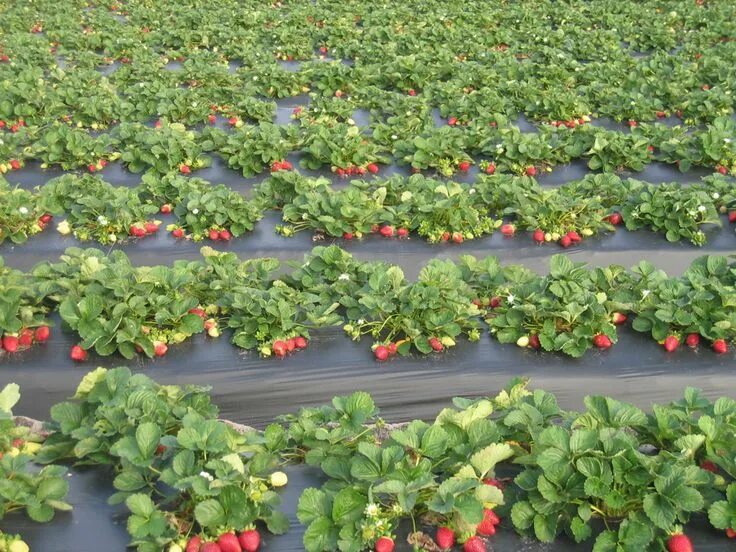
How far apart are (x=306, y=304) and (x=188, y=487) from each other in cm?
197

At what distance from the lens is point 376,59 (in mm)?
11047

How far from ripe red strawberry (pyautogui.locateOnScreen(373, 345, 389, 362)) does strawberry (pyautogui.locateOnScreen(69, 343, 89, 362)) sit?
1940mm

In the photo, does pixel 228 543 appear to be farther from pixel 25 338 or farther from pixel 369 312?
pixel 25 338

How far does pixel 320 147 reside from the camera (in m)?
7.40

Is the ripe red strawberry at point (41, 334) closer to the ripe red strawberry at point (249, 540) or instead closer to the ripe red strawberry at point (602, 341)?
the ripe red strawberry at point (249, 540)

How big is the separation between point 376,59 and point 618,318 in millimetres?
7351

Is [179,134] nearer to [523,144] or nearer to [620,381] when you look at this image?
[523,144]

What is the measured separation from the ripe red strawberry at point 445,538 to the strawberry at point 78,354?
277cm

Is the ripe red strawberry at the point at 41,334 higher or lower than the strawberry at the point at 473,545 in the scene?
lower

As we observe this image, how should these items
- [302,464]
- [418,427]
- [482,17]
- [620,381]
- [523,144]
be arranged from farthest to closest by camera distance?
1. [482,17]
2. [523,144]
3. [620,381]
4. [302,464]
5. [418,427]

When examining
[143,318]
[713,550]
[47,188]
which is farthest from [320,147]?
[713,550]

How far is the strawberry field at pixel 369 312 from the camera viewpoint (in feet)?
10.0

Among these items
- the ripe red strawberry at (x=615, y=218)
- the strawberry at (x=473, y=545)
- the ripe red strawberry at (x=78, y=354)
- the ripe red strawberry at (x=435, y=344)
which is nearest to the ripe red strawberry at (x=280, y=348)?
the ripe red strawberry at (x=435, y=344)

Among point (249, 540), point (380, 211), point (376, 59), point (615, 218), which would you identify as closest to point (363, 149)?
point (380, 211)
